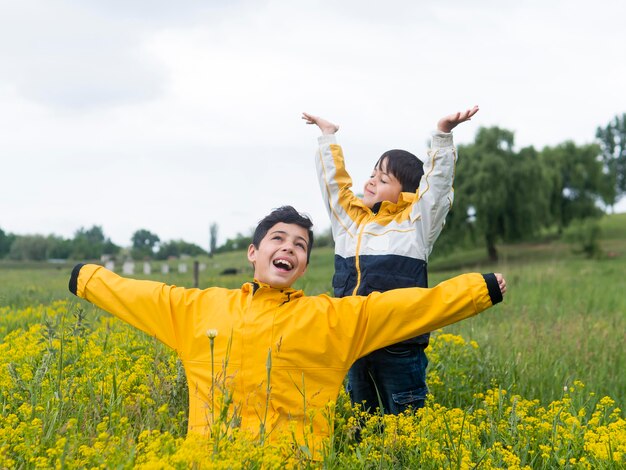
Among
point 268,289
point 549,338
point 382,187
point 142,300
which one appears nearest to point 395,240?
point 382,187

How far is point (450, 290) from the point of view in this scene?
3.02m

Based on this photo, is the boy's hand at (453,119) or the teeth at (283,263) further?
the boy's hand at (453,119)

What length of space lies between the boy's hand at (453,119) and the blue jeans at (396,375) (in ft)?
4.12

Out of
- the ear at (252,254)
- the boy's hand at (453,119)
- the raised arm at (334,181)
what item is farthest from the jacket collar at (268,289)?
the boy's hand at (453,119)

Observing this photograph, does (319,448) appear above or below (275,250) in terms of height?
below

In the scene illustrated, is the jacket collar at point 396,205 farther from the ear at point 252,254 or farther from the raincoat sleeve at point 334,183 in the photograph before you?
the ear at point 252,254

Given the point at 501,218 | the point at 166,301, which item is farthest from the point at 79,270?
the point at 501,218

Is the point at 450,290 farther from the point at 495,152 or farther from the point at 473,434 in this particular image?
the point at 495,152

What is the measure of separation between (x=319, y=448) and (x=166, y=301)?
1032mm

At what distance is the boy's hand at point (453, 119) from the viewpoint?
141 inches

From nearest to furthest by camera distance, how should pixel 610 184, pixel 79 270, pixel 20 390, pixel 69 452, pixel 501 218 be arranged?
pixel 69 452 → pixel 79 270 → pixel 20 390 → pixel 501 218 → pixel 610 184

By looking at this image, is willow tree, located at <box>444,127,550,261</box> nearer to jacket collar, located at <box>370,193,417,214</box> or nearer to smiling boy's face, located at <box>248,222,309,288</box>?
jacket collar, located at <box>370,193,417,214</box>

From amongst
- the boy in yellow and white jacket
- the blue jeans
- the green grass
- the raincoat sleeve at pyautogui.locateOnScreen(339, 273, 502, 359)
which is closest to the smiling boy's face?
the raincoat sleeve at pyautogui.locateOnScreen(339, 273, 502, 359)

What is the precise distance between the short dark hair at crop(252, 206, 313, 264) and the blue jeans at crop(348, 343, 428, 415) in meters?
0.73
